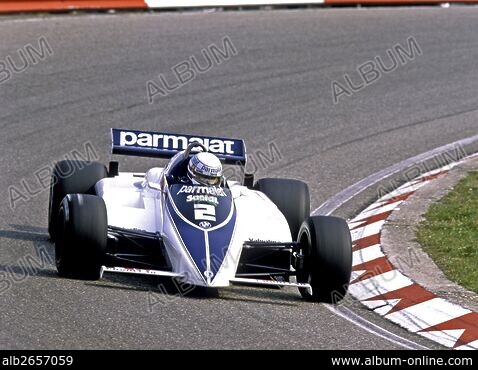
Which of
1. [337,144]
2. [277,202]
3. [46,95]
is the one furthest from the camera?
[46,95]

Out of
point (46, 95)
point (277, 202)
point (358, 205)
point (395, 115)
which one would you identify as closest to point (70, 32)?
point (46, 95)

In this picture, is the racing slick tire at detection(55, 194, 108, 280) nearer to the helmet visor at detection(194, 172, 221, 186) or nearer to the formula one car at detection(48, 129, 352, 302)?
the formula one car at detection(48, 129, 352, 302)

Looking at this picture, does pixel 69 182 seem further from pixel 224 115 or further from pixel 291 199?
pixel 224 115

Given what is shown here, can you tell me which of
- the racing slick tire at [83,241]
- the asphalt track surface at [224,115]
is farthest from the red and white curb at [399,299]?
the racing slick tire at [83,241]

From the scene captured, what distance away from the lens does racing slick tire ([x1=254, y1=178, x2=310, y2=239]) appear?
464 inches

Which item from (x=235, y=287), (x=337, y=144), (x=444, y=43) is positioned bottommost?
(x=235, y=287)

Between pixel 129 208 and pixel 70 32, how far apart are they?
10069 millimetres

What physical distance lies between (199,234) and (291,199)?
169 centimetres

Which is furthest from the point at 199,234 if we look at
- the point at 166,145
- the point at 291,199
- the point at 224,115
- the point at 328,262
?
the point at 224,115

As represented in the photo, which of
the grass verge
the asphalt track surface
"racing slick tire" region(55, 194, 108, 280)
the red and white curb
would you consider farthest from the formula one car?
the grass verge

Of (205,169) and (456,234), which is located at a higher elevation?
(205,169)

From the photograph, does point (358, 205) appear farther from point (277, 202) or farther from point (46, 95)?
point (46, 95)

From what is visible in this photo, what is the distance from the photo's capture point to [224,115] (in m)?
17.3

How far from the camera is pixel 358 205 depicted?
556 inches
